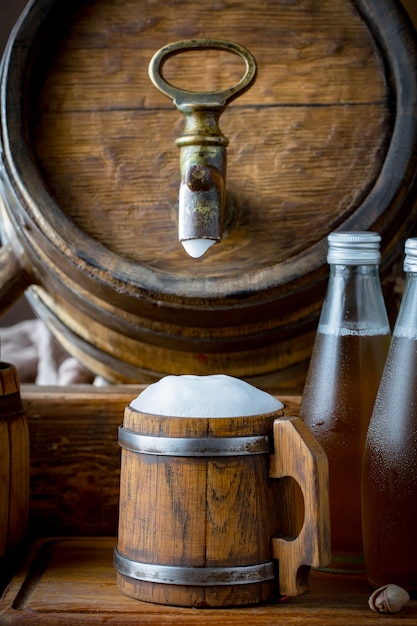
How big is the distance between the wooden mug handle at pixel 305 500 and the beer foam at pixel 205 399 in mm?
31

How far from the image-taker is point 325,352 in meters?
0.84

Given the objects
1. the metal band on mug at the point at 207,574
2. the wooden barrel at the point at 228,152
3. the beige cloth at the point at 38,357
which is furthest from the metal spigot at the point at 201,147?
the beige cloth at the point at 38,357

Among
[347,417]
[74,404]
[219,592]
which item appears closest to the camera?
[219,592]

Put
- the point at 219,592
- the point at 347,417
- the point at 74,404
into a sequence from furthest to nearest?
the point at 74,404 < the point at 347,417 < the point at 219,592

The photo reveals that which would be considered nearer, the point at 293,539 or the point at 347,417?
the point at 293,539

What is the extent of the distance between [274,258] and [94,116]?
0.25 meters

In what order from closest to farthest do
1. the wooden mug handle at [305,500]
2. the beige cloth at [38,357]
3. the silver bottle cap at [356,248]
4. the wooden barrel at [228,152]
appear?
the wooden mug handle at [305,500] < the silver bottle cap at [356,248] < the wooden barrel at [228,152] < the beige cloth at [38,357]

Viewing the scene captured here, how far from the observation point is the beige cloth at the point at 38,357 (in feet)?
4.36

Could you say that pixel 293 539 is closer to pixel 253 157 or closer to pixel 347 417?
pixel 347 417

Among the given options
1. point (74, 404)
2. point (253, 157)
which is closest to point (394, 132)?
point (253, 157)

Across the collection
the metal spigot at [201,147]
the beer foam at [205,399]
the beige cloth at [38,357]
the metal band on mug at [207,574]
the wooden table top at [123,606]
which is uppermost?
the metal spigot at [201,147]

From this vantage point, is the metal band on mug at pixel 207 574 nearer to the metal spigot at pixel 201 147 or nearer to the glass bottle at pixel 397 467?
the glass bottle at pixel 397 467

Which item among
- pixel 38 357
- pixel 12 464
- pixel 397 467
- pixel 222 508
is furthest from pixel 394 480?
pixel 38 357

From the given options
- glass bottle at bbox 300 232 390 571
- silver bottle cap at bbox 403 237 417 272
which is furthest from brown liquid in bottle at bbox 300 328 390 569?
silver bottle cap at bbox 403 237 417 272
